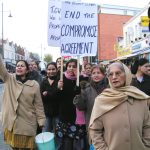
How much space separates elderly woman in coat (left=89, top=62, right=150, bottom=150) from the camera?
3.28 meters

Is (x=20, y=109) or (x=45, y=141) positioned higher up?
(x=20, y=109)

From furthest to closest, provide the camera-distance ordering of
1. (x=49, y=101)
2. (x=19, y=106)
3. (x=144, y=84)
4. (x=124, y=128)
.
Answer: (x=49, y=101) < (x=144, y=84) < (x=19, y=106) < (x=124, y=128)

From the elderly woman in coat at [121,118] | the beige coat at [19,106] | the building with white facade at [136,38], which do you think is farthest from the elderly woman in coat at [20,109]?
the building with white facade at [136,38]

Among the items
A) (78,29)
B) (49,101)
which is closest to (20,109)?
(49,101)

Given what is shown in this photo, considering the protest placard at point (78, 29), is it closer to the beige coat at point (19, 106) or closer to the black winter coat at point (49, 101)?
the black winter coat at point (49, 101)

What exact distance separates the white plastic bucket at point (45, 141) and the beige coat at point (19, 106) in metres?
0.19

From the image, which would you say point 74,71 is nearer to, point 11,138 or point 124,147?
point 11,138

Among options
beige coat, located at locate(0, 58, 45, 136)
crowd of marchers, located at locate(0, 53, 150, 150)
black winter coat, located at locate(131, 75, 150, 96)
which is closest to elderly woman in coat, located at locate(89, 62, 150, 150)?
crowd of marchers, located at locate(0, 53, 150, 150)

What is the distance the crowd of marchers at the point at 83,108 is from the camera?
3.30 metres

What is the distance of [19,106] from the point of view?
189 inches

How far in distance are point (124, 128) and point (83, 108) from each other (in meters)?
1.78

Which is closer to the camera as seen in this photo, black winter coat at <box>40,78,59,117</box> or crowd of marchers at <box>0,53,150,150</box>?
crowd of marchers at <box>0,53,150,150</box>

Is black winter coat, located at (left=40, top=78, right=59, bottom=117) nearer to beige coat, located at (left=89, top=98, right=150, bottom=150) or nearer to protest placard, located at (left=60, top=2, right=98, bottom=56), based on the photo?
protest placard, located at (left=60, top=2, right=98, bottom=56)

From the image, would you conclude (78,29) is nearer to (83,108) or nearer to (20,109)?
(83,108)
